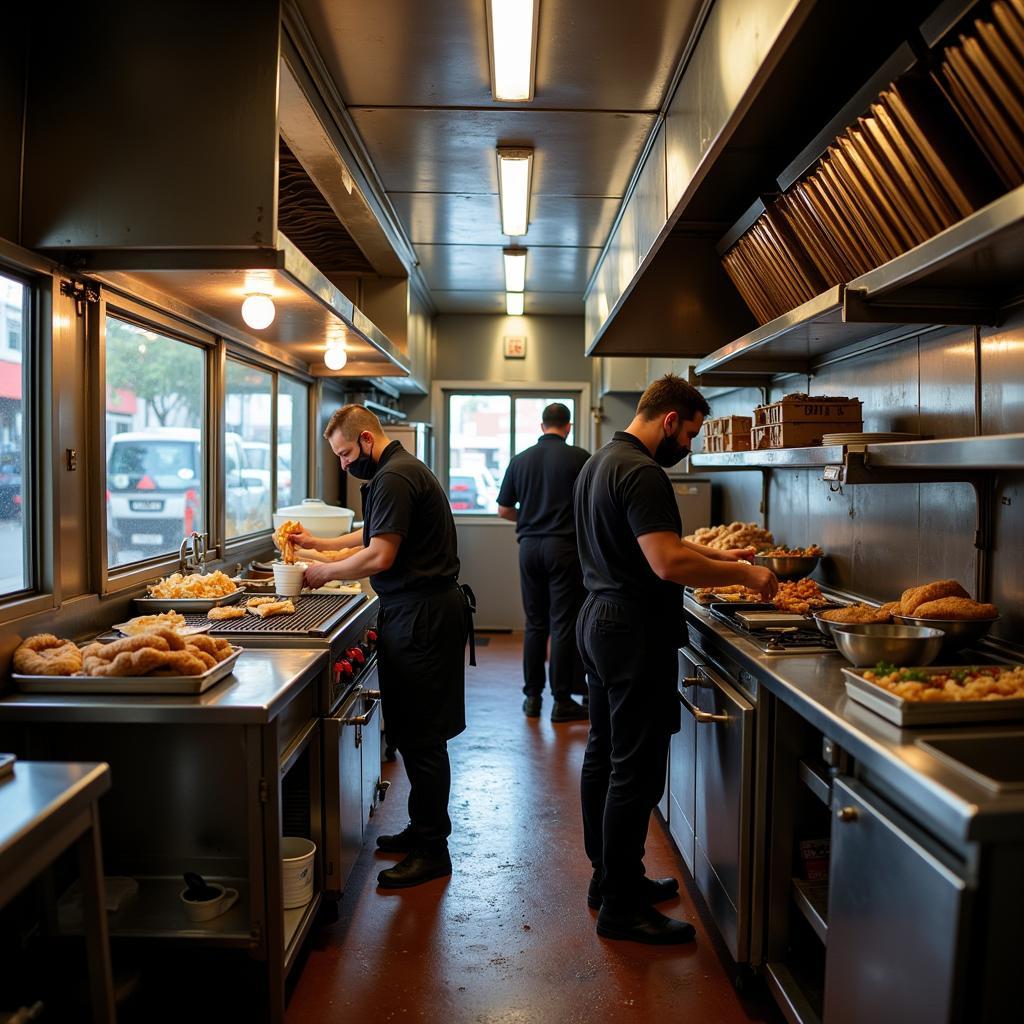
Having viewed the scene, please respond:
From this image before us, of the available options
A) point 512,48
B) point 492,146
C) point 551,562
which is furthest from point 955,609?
point 551,562

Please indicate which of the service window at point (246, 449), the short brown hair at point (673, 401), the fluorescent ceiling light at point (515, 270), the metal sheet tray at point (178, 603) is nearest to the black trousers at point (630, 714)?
the short brown hair at point (673, 401)

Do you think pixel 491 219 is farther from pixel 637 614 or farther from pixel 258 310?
pixel 637 614

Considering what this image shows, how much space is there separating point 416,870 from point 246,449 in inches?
95.5

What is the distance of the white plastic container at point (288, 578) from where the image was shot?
334 cm

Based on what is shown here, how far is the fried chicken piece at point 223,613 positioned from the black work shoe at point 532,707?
2.48m

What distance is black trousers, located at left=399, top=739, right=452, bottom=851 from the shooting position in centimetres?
316

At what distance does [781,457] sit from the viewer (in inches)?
122

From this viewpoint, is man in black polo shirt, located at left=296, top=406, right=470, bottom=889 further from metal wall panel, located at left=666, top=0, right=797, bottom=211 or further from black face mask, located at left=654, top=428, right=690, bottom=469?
metal wall panel, located at left=666, top=0, right=797, bottom=211

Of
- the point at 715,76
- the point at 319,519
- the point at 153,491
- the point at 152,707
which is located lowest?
the point at 152,707

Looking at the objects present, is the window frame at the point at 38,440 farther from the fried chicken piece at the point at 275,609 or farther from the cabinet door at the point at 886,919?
the cabinet door at the point at 886,919

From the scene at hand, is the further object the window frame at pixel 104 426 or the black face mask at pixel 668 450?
the black face mask at pixel 668 450

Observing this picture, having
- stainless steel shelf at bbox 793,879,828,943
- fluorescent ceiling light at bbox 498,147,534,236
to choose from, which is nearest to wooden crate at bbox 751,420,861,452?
stainless steel shelf at bbox 793,879,828,943

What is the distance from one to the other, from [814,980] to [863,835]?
2.65 ft

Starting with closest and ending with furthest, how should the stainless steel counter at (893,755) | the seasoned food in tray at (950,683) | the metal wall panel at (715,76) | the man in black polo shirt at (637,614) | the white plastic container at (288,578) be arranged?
the stainless steel counter at (893,755)
the seasoned food in tray at (950,683)
the metal wall panel at (715,76)
the man in black polo shirt at (637,614)
the white plastic container at (288,578)
